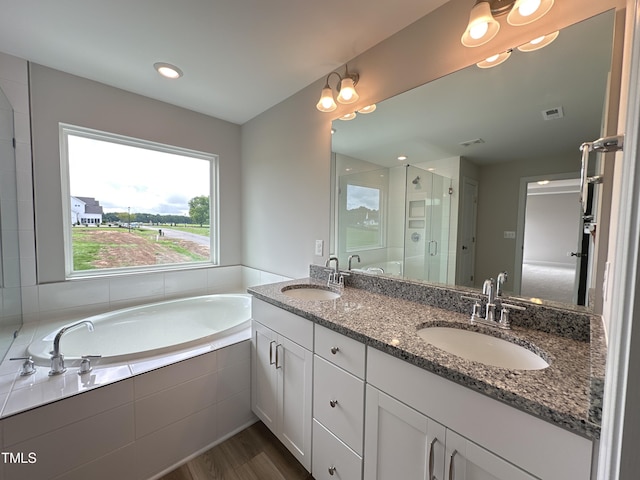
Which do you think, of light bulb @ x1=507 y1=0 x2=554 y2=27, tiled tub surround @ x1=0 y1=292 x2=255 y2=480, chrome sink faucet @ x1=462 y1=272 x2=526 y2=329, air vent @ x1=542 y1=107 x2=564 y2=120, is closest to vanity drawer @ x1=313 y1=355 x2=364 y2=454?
chrome sink faucet @ x1=462 y1=272 x2=526 y2=329

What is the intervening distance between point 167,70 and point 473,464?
264 centimetres

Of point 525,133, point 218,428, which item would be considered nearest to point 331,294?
point 218,428

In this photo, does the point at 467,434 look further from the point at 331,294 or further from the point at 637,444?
the point at 331,294

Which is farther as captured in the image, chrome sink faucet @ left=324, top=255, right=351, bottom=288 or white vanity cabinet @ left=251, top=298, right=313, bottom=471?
chrome sink faucet @ left=324, top=255, right=351, bottom=288

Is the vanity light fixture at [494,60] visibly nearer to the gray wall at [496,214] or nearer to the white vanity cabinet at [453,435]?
the gray wall at [496,214]

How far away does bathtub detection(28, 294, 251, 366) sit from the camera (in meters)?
1.55

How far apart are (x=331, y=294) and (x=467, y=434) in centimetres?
113

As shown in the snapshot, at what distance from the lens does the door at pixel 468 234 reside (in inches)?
51.6

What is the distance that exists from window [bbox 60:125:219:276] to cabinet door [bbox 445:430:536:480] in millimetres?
2642

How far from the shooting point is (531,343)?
942mm

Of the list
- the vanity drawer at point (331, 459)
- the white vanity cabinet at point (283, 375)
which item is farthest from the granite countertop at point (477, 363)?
the vanity drawer at point (331, 459)

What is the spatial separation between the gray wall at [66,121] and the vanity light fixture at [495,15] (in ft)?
7.82

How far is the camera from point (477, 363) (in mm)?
790

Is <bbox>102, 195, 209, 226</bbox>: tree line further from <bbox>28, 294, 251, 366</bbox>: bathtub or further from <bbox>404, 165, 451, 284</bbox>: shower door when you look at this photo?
<bbox>404, 165, 451, 284</bbox>: shower door
